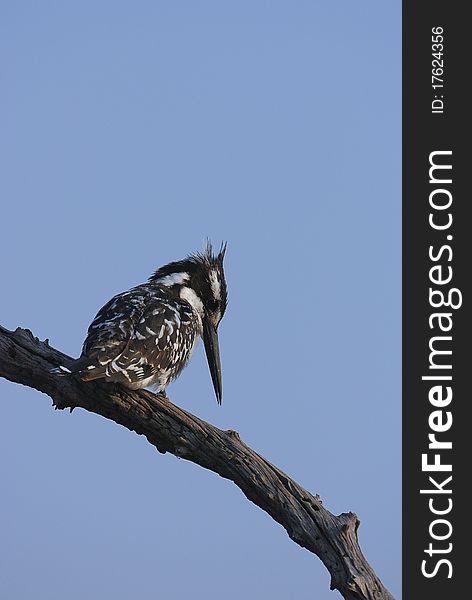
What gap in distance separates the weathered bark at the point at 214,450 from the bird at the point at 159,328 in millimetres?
150

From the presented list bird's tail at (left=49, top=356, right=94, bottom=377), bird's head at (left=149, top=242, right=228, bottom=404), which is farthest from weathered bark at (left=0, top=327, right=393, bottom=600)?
bird's head at (left=149, top=242, right=228, bottom=404)

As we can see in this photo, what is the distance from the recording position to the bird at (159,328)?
6.03m

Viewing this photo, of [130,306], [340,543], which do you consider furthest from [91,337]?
[340,543]

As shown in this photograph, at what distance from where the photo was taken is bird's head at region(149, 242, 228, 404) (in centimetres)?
751

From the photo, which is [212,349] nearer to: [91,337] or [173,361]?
[173,361]

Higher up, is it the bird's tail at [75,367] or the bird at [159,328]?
the bird at [159,328]

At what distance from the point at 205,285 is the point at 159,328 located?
109 cm

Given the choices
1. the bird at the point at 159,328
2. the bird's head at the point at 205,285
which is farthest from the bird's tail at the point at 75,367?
the bird's head at the point at 205,285

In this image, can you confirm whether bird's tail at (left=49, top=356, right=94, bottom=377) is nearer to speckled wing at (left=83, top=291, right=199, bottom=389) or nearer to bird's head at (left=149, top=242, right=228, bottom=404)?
speckled wing at (left=83, top=291, right=199, bottom=389)

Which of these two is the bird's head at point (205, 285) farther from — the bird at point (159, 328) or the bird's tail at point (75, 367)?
the bird's tail at point (75, 367)

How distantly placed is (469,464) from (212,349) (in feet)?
8.35

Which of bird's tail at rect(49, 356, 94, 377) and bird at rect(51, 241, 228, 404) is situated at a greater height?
bird at rect(51, 241, 228, 404)

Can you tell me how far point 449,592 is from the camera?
5477mm

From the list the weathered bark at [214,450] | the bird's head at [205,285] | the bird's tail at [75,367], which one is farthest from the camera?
the bird's head at [205,285]
